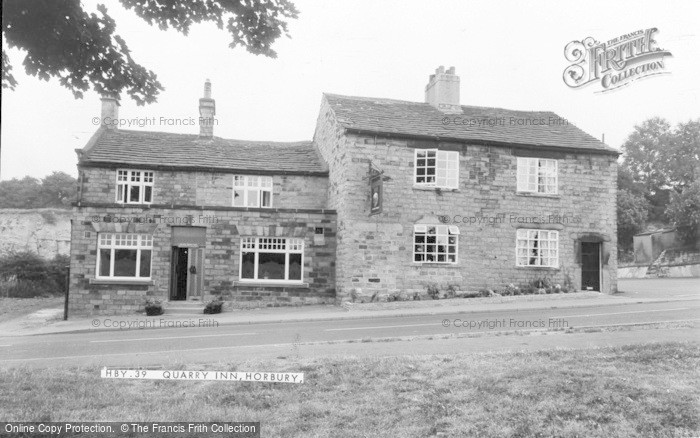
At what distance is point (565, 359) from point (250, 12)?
227 inches

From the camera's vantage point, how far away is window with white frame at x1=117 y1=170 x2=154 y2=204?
21703 millimetres

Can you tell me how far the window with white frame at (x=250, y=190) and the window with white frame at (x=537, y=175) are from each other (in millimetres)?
9539

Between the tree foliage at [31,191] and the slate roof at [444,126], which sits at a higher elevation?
the slate roof at [444,126]

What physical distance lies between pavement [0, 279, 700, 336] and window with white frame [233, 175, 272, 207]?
4.47 m

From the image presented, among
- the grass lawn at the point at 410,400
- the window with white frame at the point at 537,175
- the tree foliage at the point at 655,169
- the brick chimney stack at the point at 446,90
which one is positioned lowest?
the grass lawn at the point at 410,400

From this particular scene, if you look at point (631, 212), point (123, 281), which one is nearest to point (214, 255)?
point (123, 281)

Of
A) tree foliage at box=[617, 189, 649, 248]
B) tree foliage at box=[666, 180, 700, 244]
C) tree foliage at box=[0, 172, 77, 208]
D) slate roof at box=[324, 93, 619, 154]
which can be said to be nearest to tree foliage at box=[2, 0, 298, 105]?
tree foliage at box=[0, 172, 77, 208]

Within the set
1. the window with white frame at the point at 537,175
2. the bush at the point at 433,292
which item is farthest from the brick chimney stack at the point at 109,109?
the window with white frame at the point at 537,175

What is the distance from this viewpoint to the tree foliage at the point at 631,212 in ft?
96.8

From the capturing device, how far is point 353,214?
805 inches

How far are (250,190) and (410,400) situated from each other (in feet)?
57.3

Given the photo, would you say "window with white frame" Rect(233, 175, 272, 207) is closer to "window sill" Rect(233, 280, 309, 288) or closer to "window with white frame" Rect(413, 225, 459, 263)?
"window sill" Rect(233, 280, 309, 288)

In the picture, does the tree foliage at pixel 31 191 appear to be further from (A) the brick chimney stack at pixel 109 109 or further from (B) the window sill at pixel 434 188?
(B) the window sill at pixel 434 188

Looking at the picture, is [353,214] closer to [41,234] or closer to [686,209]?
[41,234]
